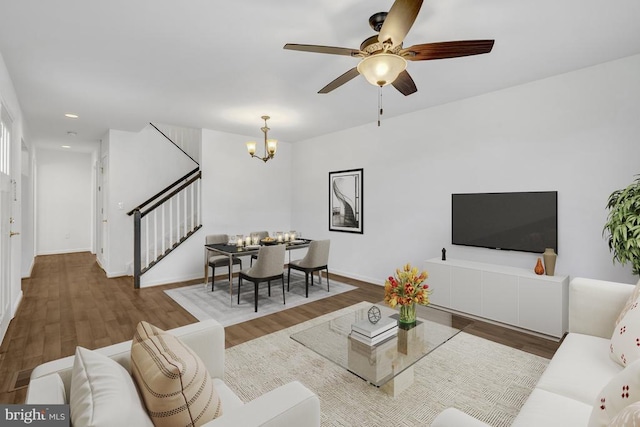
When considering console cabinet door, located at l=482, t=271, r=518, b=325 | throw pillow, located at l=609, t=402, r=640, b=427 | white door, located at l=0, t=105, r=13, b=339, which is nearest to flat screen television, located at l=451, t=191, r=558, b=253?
console cabinet door, located at l=482, t=271, r=518, b=325

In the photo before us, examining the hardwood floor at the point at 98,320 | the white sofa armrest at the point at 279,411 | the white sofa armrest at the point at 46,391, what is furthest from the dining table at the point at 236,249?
the white sofa armrest at the point at 279,411

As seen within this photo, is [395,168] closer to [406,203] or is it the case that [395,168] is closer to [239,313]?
[406,203]

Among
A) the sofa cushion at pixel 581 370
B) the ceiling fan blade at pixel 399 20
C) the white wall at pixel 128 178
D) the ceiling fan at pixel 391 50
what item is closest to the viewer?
the sofa cushion at pixel 581 370

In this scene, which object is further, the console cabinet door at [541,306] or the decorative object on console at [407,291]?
the console cabinet door at [541,306]

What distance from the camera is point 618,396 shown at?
0.92 meters

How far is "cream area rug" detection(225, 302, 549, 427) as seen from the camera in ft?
6.46

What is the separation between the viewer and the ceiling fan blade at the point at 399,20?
1.60 metres

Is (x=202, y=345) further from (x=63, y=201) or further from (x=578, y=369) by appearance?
(x=63, y=201)

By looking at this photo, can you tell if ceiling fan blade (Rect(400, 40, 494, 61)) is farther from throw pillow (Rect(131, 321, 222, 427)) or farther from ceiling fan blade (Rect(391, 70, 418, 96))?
throw pillow (Rect(131, 321, 222, 427))

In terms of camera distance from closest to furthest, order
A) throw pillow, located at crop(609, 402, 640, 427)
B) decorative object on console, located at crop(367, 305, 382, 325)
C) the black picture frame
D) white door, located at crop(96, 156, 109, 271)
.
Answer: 1. throw pillow, located at crop(609, 402, 640, 427)
2. decorative object on console, located at crop(367, 305, 382, 325)
3. the black picture frame
4. white door, located at crop(96, 156, 109, 271)

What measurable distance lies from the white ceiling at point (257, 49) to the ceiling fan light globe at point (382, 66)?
1.36 ft

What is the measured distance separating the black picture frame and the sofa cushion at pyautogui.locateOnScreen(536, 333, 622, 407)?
3.63m

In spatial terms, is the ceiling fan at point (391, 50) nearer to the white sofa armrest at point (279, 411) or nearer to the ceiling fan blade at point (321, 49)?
the ceiling fan blade at point (321, 49)

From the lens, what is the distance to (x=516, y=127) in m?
3.57
